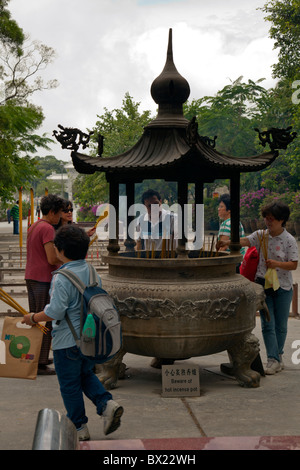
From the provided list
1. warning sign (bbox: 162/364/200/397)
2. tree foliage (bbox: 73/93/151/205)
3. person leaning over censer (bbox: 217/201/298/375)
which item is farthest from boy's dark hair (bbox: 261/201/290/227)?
tree foliage (bbox: 73/93/151/205)

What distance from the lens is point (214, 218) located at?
40.6 m

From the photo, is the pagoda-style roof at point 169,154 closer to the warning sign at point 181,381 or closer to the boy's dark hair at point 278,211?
the boy's dark hair at point 278,211

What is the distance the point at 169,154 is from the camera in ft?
20.5

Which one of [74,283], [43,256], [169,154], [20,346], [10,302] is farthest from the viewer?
[43,256]

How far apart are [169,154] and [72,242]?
6.31 feet

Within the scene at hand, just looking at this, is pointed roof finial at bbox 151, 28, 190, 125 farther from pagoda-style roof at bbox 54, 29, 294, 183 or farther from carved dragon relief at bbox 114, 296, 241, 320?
carved dragon relief at bbox 114, 296, 241, 320

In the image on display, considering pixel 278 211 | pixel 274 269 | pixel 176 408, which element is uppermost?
pixel 278 211

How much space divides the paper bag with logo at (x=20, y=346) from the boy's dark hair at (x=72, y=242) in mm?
1406

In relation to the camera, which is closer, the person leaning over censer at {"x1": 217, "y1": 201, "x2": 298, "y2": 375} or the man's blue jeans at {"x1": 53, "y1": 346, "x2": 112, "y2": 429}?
the man's blue jeans at {"x1": 53, "y1": 346, "x2": 112, "y2": 429}

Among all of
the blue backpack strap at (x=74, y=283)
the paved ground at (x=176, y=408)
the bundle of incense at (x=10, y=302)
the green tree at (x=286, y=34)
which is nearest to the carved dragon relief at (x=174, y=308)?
the paved ground at (x=176, y=408)

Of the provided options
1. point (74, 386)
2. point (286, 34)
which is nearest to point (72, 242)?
point (74, 386)

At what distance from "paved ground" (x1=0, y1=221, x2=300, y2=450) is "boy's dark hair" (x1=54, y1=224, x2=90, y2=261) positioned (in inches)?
51.3

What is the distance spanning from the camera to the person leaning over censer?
6.81 meters

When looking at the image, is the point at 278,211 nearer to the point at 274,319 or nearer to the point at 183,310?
the point at 274,319
